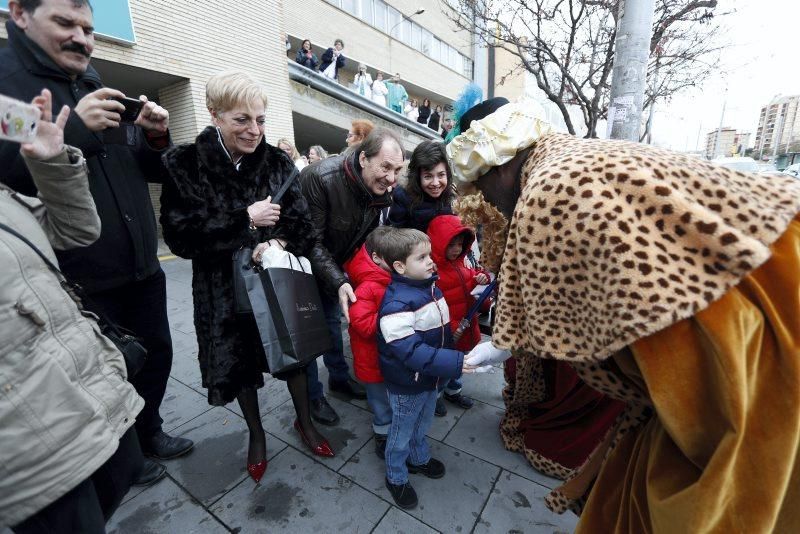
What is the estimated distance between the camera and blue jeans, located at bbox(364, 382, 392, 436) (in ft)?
7.03

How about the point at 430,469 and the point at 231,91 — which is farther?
the point at 430,469

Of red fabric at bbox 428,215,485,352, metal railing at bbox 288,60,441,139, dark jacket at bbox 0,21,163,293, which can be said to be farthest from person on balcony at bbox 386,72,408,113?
dark jacket at bbox 0,21,163,293

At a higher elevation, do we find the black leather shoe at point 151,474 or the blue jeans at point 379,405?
the blue jeans at point 379,405

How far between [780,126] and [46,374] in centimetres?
7650

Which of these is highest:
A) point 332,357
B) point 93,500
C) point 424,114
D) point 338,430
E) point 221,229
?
point 424,114

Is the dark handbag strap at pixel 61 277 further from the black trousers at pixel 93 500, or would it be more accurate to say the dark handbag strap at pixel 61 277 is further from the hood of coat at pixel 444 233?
the hood of coat at pixel 444 233

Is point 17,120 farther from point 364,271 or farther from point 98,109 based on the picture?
point 364,271

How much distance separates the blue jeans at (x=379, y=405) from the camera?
7.03 ft

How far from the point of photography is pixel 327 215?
231cm

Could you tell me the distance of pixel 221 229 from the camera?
68.6 inches

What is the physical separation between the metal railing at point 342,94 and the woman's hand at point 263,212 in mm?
9455

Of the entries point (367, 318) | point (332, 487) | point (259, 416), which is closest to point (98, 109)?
point (367, 318)

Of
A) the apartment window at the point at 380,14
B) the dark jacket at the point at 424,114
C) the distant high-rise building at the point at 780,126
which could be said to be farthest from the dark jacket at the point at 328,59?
the distant high-rise building at the point at 780,126

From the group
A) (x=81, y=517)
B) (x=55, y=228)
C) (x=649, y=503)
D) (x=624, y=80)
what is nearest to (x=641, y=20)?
(x=624, y=80)
